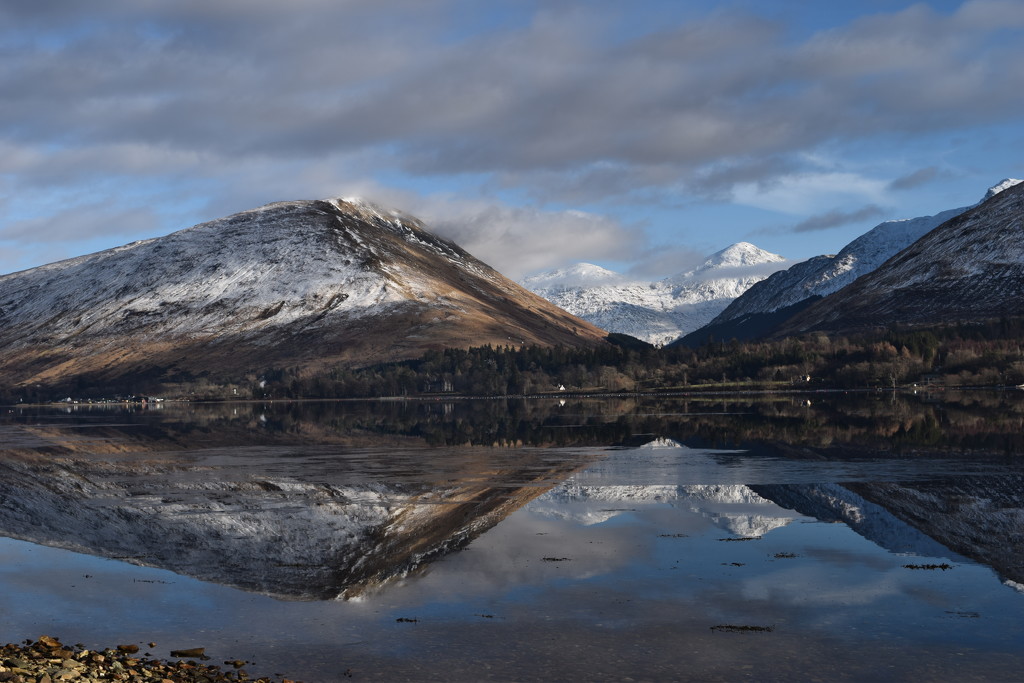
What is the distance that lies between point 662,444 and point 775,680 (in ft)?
236

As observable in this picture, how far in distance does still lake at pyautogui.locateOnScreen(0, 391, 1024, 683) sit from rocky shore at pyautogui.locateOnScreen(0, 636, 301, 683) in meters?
0.90

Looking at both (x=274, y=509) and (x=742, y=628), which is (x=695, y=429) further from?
(x=742, y=628)

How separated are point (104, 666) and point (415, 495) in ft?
114

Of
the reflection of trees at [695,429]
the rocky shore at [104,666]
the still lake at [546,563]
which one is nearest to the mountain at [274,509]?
the still lake at [546,563]

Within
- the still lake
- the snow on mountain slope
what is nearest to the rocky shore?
the still lake

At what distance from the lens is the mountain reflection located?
137 ft

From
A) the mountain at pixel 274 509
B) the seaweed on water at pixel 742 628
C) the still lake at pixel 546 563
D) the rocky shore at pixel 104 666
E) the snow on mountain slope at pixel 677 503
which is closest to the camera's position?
the rocky shore at pixel 104 666

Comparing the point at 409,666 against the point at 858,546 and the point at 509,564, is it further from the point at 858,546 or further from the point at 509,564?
the point at 858,546

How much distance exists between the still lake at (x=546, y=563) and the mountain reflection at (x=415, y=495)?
0.90ft

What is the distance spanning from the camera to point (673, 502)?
184ft

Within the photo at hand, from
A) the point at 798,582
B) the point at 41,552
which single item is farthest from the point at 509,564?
the point at 41,552

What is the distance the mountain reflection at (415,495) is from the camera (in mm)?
41781

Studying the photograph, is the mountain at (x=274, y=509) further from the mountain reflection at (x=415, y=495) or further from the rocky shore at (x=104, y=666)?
the rocky shore at (x=104, y=666)

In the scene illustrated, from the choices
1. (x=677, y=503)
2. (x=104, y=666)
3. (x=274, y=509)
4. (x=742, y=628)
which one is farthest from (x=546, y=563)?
(x=274, y=509)
